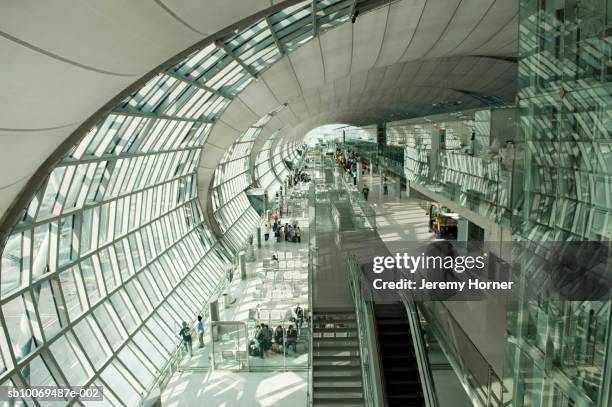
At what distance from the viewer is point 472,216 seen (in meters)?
11.9

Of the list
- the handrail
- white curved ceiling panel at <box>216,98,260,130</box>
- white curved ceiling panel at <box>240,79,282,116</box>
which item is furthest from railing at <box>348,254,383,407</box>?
white curved ceiling panel at <box>216,98,260,130</box>

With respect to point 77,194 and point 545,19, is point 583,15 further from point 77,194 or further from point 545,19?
point 77,194

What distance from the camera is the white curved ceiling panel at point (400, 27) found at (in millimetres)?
14859

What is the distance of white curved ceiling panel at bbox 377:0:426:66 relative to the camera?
14.9 meters

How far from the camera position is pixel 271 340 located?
13.8m

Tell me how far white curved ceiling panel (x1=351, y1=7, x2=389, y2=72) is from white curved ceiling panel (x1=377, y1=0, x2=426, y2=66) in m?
0.25

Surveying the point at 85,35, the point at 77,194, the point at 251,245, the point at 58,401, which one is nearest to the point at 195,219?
the point at 251,245

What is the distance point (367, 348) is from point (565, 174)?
→ 23.2 feet

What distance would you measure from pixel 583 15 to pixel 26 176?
9.99m

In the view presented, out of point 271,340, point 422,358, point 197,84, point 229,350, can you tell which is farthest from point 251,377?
point 197,84

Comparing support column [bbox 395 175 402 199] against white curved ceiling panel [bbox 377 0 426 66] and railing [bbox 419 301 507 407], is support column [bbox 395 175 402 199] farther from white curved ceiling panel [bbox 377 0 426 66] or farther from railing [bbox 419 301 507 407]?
railing [bbox 419 301 507 407]

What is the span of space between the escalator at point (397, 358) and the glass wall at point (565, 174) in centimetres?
588

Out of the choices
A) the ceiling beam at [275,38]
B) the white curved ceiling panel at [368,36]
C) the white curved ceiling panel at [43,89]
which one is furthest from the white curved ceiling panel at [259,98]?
the white curved ceiling panel at [43,89]

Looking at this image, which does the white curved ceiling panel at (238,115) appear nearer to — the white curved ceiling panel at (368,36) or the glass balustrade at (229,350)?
the white curved ceiling panel at (368,36)
